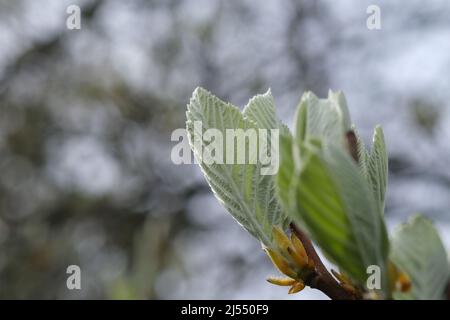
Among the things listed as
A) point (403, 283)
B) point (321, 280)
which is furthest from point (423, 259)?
point (321, 280)

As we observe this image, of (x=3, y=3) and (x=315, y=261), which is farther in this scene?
(x=3, y=3)

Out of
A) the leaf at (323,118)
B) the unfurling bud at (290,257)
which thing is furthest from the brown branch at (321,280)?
the leaf at (323,118)

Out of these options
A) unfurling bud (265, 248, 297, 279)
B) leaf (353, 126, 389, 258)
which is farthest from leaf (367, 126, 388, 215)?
unfurling bud (265, 248, 297, 279)

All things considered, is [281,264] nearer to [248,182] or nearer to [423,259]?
[248,182]
